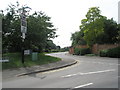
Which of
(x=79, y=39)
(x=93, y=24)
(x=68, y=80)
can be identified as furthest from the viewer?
(x=79, y=39)

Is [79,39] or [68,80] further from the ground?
[79,39]

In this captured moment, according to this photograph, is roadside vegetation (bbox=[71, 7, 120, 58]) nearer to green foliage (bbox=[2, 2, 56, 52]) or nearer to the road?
green foliage (bbox=[2, 2, 56, 52])

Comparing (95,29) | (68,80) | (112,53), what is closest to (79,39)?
(95,29)

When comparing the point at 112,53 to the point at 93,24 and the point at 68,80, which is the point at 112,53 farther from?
the point at 68,80

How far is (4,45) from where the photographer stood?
23.2 metres

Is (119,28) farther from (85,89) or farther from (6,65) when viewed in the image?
(85,89)

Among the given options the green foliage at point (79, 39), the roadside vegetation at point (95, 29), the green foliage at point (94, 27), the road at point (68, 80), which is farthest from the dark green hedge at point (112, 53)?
the green foliage at point (79, 39)

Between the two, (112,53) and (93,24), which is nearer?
(112,53)

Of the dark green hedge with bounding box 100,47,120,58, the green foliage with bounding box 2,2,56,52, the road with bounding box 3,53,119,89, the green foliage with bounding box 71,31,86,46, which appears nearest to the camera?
the road with bounding box 3,53,119,89

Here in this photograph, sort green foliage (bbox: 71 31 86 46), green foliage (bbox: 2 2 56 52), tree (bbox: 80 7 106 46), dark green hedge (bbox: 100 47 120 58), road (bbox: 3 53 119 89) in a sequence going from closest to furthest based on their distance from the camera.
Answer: road (bbox: 3 53 119 89) → green foliage (bbox: 2 2 56 52) → dark green hedge (bbox: 100 47 120 58) → tree (bbox: 80 7 106 46) → green foliage (bbox: 71 31 86 46)

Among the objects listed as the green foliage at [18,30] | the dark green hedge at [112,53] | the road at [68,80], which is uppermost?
the green foliage at [18,30]

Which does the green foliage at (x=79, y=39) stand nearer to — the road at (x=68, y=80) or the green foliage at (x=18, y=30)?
the green foliage at (x=18, y=30)

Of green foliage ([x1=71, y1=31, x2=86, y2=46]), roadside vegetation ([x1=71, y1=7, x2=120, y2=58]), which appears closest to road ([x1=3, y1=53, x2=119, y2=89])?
roadside vegetation ([x1=71, y1=7, x2=120, y2=58])

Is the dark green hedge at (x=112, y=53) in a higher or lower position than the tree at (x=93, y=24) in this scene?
lower
